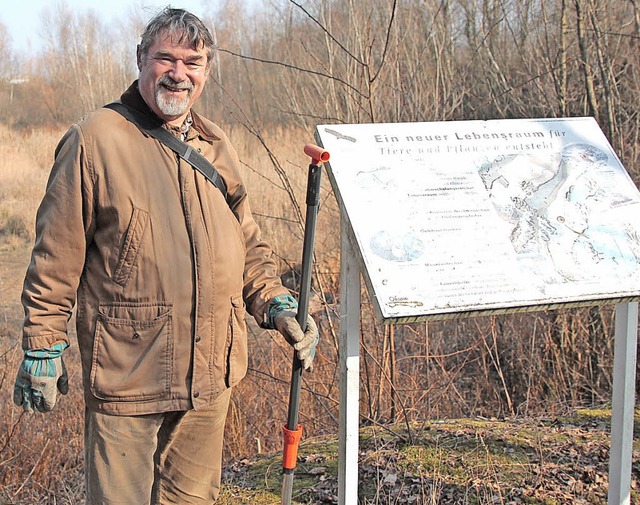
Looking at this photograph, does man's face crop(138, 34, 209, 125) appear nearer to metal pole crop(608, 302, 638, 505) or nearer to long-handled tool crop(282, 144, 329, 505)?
long-handled tool crop(282, 144, 329, 505)

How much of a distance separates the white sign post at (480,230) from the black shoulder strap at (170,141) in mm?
508

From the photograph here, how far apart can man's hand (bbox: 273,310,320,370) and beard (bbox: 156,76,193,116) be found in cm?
79

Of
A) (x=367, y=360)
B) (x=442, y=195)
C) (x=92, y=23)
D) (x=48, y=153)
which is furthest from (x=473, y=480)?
(x=92, y=23)

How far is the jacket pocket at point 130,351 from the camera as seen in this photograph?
2209 mm

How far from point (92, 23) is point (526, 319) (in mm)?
28272

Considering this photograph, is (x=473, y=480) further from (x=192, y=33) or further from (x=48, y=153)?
(x=48, y=153)

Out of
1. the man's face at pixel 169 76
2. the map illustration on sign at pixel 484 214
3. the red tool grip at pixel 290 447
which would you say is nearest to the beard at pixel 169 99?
the man's face at pixel 169 76

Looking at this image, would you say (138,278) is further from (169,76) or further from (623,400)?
(623,400)

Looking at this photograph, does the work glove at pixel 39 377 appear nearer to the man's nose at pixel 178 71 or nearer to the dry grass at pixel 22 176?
the man's nose at pixel 178 71

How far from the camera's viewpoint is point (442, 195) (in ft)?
8.82

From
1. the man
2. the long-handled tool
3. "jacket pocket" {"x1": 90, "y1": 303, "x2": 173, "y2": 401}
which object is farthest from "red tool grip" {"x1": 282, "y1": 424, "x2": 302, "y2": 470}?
"jacket pocket" {"x1": 90, "y1": 303, "x2": 173, "y2": 401}

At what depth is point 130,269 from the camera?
2207mm

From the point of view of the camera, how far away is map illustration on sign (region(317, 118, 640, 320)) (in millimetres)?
2482

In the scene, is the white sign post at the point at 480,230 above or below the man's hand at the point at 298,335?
above
